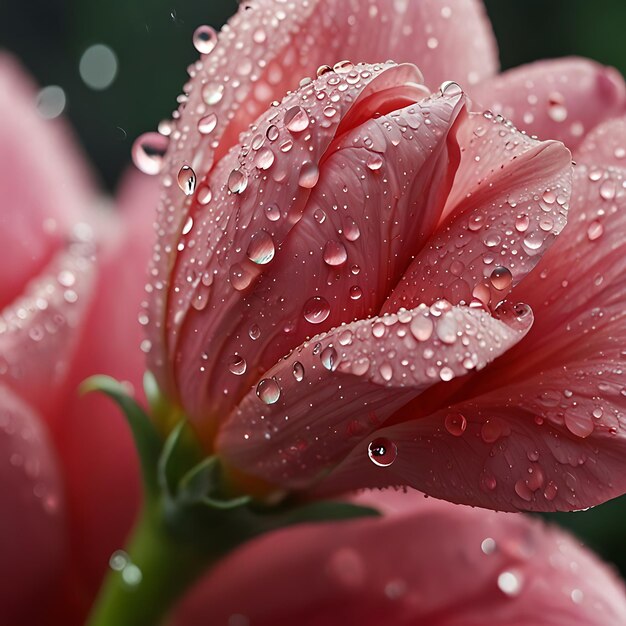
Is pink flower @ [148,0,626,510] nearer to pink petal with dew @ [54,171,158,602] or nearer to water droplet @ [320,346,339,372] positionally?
water droplet @ [320,346,339,372]

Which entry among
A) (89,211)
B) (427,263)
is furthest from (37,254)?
(427,263)

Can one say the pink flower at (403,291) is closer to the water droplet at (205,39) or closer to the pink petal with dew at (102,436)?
the water droplet at (205,39)

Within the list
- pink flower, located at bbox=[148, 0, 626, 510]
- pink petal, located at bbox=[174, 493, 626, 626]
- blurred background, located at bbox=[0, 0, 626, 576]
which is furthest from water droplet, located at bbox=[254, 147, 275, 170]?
blurred background, located at bbox=[0, 0, 626, 576]

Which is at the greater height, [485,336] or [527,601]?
[485,336]

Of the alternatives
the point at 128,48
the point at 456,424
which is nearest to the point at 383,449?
the point at 456,424

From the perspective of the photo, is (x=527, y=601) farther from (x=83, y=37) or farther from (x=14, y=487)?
(x=83, y=37)

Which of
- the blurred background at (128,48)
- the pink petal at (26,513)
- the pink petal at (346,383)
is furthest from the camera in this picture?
the blurred background at (128,48)

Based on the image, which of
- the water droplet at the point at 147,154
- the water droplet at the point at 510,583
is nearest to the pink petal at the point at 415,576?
the water droplet at the point at 510,583
